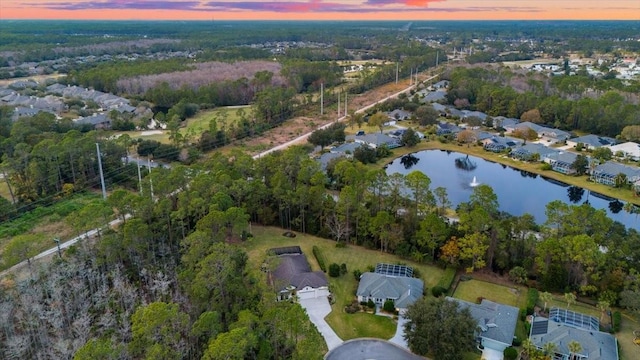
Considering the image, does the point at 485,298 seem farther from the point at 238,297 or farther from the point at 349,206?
the point at 238,297

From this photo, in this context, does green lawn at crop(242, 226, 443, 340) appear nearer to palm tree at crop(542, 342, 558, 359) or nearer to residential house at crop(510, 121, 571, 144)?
palm tree at crop(542, 342, 558, 359)

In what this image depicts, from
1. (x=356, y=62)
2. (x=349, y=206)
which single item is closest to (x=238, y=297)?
(x=349, y=206)

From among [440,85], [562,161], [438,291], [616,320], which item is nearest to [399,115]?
[440,85]

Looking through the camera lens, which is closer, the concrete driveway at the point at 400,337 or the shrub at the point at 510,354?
the shrub at the point at 510,354

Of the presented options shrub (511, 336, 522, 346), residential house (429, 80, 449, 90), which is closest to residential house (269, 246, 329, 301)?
shrub (511, 336, 522, 346)

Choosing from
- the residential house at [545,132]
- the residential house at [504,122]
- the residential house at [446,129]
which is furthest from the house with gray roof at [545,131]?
the residential house at [446,129]

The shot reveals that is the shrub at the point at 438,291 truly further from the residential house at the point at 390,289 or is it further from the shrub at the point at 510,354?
the shrub at the point at 510,354
